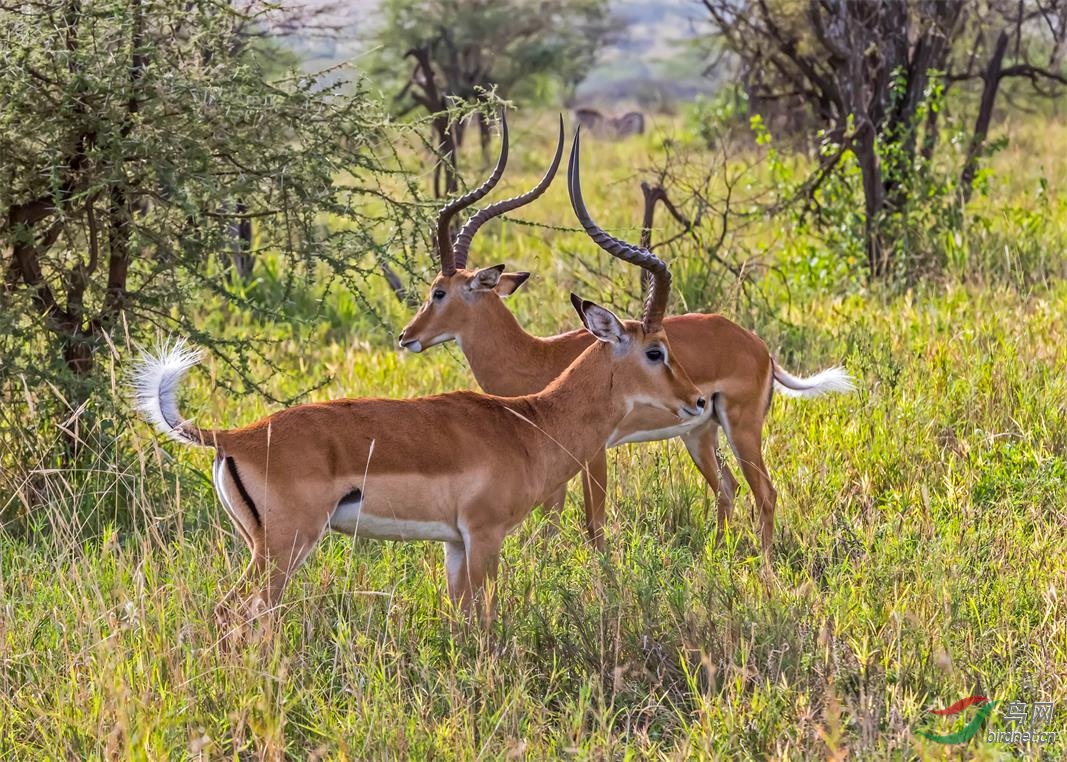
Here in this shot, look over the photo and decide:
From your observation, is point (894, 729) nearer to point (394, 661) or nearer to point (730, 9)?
point (394, 661)

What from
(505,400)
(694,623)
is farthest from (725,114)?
(694,623)

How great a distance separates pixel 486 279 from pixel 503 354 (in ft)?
0.97

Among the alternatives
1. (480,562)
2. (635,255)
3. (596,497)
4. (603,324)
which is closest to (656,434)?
(596,497)

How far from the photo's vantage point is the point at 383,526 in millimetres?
3475

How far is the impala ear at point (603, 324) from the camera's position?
3.88 m

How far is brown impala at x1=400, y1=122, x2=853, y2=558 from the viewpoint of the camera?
4.44m

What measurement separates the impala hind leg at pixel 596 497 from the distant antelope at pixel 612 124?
64.9ft

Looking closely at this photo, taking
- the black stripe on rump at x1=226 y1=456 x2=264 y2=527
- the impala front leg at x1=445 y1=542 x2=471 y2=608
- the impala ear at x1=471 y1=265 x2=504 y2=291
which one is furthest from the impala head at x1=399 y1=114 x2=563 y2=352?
the black stripe on rump at x1=226 y1=456 x2=264 y2=527

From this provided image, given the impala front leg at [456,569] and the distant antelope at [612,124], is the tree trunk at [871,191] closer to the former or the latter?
the impala front leg at [456,569]

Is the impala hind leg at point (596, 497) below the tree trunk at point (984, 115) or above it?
below

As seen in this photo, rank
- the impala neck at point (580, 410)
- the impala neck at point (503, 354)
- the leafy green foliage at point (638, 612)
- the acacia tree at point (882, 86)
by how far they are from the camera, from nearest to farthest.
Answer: the leafy green foliage at point (638, 612), the impala neck at point (580, 410), the impala neck at point (503, 354), the acacia tree at point (882, 86)

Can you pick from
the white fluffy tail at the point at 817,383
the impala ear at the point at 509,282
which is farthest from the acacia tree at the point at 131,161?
the white fluffy tail at the point at 817,383

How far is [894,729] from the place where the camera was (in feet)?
9.23

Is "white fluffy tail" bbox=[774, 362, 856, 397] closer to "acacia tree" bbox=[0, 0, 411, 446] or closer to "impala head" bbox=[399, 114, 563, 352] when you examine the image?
"impala head" bbox=[399, 114, 563, 352]
